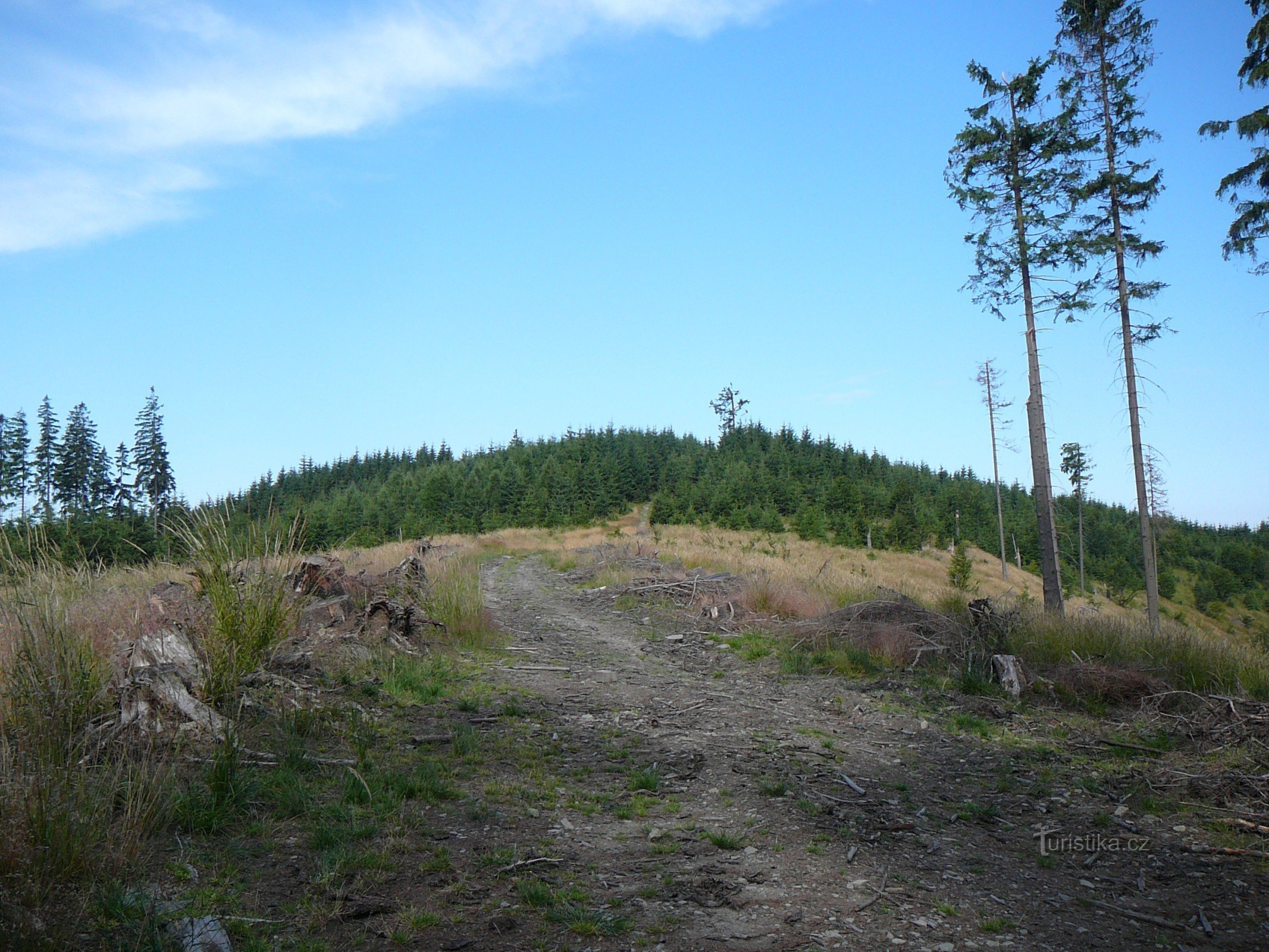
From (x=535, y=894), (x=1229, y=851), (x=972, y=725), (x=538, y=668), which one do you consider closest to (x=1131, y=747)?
(x=972, y=725)

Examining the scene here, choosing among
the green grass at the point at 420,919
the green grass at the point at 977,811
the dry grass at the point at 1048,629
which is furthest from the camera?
the dry grass at the point at 1048,629

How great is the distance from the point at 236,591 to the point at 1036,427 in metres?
15.9

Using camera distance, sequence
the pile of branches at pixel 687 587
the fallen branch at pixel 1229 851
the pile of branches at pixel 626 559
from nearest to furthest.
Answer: the fallen branch at pixel 1229 851 → the pile of branches at pixel 687 587 → the pile of branches at pixel 626 559

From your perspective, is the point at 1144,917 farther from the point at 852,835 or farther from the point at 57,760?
the point at 57,760

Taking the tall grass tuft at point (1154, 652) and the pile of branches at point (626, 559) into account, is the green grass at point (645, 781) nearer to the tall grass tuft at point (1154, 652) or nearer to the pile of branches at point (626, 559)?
the tall grass tuft at point (1154, 652)

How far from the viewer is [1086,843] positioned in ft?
13.8

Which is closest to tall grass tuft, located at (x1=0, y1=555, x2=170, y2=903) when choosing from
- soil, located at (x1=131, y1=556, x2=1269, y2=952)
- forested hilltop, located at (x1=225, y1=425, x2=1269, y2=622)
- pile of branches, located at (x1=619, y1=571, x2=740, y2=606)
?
soil, located at (x1=131, y1=556, x2=1269, y2=952)

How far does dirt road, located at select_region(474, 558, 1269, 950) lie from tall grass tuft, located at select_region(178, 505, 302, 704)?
253 cm

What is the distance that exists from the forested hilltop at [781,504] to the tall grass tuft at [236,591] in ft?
109

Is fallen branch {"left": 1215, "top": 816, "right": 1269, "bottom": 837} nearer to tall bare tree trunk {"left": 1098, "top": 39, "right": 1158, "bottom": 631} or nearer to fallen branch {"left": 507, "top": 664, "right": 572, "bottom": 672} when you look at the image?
fallen branch {"left": 507, "top": 664, "right": 572, "bottom": 672}

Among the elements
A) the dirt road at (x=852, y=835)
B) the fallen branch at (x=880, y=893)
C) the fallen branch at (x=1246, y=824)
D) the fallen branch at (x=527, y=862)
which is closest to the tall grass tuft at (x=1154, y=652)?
the dirt road at (x=852, y=835)

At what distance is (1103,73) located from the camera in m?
15.9

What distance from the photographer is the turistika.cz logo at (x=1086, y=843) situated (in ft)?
13.5

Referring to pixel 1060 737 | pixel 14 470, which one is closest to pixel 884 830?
pixel 1060 737
